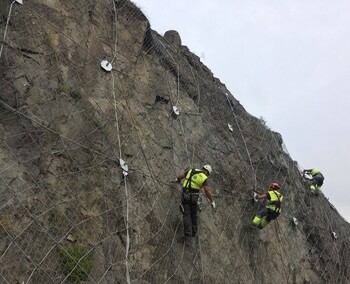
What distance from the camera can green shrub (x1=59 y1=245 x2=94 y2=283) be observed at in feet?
17.3

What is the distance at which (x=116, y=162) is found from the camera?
6.76m

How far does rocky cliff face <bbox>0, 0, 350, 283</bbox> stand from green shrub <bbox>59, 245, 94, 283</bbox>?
13 millimetres

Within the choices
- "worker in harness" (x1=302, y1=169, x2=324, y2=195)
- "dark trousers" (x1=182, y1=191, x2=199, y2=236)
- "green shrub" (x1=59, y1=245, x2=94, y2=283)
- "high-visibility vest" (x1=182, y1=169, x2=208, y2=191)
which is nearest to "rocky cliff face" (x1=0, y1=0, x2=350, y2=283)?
"green shrub" (x1=59, y1=245, x2=94, y2=283)

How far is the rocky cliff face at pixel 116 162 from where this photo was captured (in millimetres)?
5500

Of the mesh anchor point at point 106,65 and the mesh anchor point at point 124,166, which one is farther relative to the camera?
the mesh anchor point at point 106,65

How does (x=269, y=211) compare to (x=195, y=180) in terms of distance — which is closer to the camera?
(x=195, y=180)

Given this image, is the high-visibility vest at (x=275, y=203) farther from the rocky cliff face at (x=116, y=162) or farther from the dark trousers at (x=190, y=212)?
the dark trousers at (x=190, y=212)

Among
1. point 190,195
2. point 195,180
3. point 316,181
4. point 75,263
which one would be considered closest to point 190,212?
point 190,195

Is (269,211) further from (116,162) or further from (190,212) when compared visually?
(116,162)

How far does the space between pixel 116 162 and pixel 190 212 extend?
58.3 inches

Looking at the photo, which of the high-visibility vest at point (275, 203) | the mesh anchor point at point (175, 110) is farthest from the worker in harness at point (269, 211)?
the mesh anchor point at point (175, 110)

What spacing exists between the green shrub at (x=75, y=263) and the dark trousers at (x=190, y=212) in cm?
202

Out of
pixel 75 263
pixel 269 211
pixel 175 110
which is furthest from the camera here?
pixel 269 211

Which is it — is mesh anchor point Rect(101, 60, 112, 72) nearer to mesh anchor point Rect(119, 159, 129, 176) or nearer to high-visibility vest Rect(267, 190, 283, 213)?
mesh anchor point Rect(119, 159, 129, 176)
